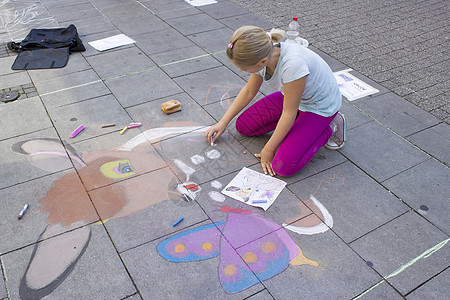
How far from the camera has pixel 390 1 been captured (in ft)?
24.4

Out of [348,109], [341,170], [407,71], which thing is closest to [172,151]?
[341,170]

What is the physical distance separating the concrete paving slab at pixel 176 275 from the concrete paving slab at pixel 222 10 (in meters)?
4.97

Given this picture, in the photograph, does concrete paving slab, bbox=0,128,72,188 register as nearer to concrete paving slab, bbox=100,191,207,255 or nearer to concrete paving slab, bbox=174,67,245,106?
concrete paving slab, bbox=100,191,207,255

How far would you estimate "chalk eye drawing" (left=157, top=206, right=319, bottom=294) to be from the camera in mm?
2654

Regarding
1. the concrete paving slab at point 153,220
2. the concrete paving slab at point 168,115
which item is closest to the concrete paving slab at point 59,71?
the concrete paving slab at point 168,115

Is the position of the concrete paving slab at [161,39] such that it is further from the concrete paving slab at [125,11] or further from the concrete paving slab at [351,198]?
the concrete paving slab at [351,198]

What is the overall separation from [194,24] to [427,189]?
454 cm

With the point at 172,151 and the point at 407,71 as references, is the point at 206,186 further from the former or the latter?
the point at 407,71

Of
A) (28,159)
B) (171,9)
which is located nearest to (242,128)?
(28,159)

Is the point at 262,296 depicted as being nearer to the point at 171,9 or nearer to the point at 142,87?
the point at 142,87

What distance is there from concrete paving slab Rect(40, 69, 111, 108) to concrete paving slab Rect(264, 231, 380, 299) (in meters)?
3.03

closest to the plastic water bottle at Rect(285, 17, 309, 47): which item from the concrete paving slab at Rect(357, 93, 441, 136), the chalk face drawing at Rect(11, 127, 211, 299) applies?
the concrete paving slab at Rect(357, 93, 441, 136)

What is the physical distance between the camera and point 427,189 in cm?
336

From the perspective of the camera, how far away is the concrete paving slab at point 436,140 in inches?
148
